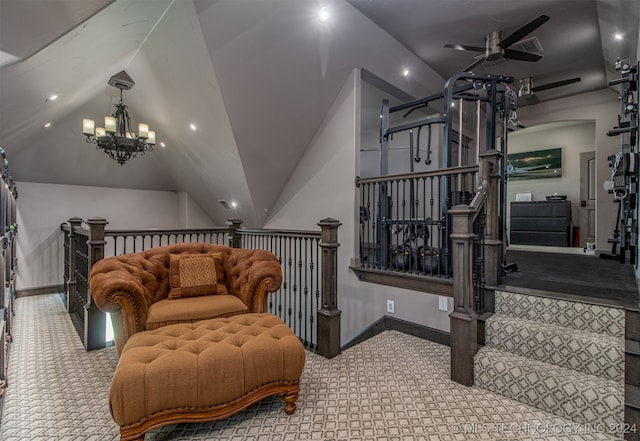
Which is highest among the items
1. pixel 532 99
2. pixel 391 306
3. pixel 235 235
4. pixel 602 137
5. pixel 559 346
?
pixel 532 99

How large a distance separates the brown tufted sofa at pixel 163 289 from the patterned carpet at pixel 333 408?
0.49 metres

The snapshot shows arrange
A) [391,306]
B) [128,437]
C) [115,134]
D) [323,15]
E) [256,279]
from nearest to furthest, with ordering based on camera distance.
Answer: [128,437] < [256,279] < [323,15] < [391,306] < [115,134]

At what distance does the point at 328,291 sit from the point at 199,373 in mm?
1430

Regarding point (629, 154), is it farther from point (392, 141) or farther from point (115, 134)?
point (115, 134)

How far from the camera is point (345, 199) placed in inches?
158

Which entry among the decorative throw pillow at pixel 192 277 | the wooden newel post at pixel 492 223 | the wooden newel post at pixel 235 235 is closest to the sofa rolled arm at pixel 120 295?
the decorative throw pillow at pixel 192 277

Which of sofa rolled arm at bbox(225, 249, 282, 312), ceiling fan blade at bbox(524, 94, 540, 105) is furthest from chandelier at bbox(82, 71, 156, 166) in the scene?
ceiling fan blade at bbox(524, 94, 540, 105)

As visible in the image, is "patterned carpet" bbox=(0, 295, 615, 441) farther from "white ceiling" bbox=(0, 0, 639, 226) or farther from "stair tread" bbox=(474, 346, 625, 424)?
"white ceiling" bbox=(0, 0, 639, 226)

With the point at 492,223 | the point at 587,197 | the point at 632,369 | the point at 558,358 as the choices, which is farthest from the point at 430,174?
the point at 587,197

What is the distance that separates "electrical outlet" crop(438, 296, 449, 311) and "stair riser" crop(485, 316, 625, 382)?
0.61m

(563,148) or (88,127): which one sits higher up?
(563,148)

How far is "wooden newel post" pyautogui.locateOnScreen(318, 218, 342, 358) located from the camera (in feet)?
9.28

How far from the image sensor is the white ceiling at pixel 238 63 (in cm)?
273

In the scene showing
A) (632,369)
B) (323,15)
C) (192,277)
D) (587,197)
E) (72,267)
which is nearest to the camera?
(632,369)
